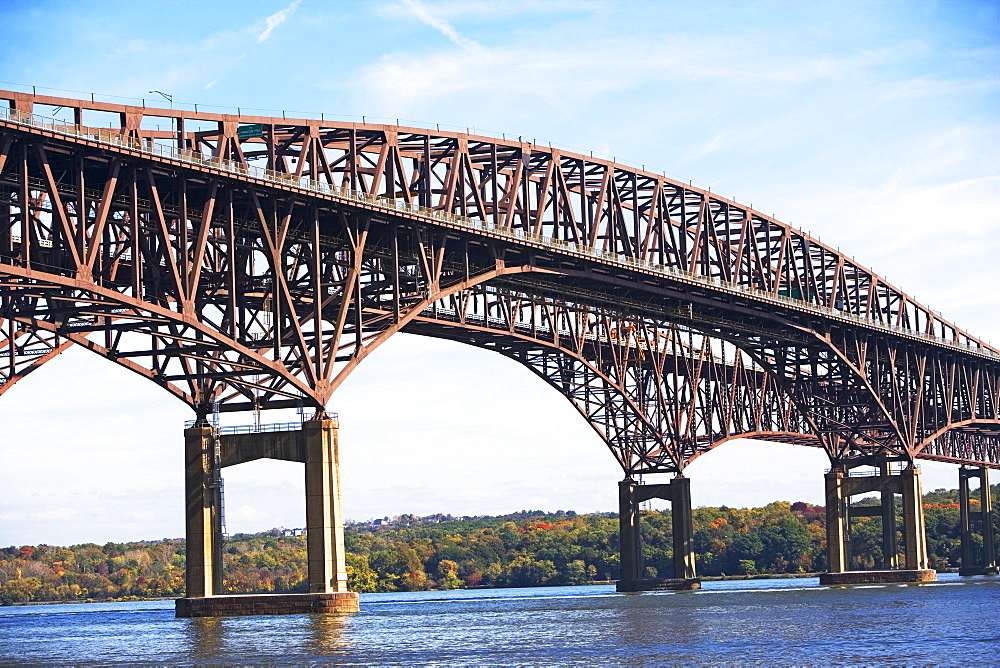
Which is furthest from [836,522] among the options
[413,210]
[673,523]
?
[413,210]

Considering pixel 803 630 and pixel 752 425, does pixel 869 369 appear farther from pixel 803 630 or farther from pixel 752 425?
pixel 803 630

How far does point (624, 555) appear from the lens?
138 m

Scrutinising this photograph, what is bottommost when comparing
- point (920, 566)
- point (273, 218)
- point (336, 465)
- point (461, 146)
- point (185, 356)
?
point (920, 566)

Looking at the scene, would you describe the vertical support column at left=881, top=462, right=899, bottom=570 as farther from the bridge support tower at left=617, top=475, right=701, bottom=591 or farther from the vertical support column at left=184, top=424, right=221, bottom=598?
the vertical support column at left=184, top=424, right=221, bottom=598

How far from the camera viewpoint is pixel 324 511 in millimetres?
78062

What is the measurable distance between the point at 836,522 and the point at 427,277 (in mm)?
70650

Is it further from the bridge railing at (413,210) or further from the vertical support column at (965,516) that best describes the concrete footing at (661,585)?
the vertical support column at (965,516)

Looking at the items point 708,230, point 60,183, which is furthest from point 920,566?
point 60,183

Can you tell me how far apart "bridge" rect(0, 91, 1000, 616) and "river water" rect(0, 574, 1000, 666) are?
752 cm

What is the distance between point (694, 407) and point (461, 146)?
168ft

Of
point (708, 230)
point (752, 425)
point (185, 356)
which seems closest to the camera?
point (185, 356)

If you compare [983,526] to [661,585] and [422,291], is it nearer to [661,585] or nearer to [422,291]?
[661,585]

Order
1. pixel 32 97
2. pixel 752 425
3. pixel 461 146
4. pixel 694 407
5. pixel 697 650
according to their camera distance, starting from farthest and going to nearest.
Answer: pixel 752 425 < pixel 694 407 < pixel 461 146 < pixel 32 97 < pixel 697 650

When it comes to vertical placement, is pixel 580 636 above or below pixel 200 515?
below
